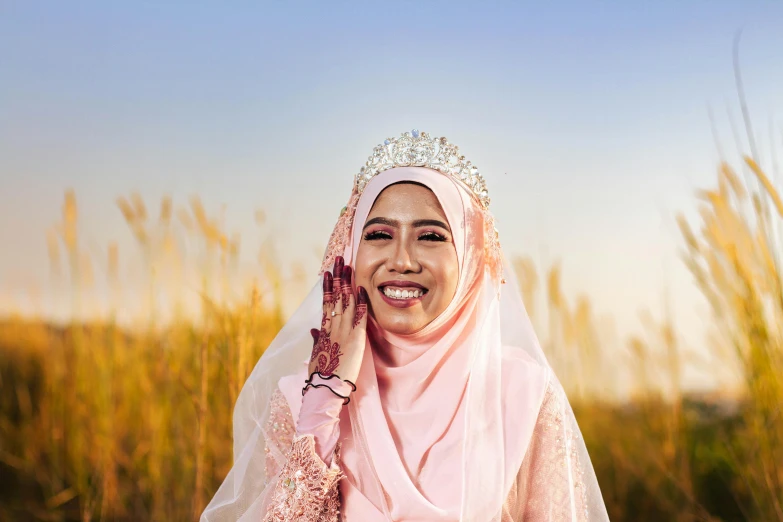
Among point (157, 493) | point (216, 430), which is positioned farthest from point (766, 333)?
point (157, 493)

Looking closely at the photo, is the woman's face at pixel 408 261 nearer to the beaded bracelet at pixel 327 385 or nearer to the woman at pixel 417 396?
the woman at pixel 417 396

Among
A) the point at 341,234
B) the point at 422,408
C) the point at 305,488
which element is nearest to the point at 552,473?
the point at 422,408

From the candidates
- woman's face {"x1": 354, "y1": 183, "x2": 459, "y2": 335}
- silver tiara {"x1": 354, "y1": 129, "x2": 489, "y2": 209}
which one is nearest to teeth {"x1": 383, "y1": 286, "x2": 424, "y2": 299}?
woman's face {"x1": 354, "y1": 183, "x2": 459, "y2": 335}

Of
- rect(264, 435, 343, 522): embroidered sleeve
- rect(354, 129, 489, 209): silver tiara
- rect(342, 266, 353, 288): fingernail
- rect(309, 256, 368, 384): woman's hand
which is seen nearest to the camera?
rect(264, 435, 343, 522): embroidered sleeve

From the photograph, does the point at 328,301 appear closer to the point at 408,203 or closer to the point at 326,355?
the point at 326,355

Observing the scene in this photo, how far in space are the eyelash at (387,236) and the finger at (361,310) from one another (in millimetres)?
160

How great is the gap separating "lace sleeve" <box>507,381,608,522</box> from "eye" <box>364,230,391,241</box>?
0.68 m

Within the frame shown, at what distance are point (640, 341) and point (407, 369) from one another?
2419mm

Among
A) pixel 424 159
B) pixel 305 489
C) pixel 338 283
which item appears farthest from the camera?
pixel 424 159

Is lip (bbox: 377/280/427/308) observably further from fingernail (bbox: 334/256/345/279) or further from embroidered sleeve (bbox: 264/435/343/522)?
embroidered sleeve (bbox: 264/435/343/522)

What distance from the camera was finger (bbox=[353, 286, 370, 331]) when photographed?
191 cm

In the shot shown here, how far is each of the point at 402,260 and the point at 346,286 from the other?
217 mm

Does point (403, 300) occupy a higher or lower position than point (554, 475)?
higher

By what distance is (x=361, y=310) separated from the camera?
1.93m
